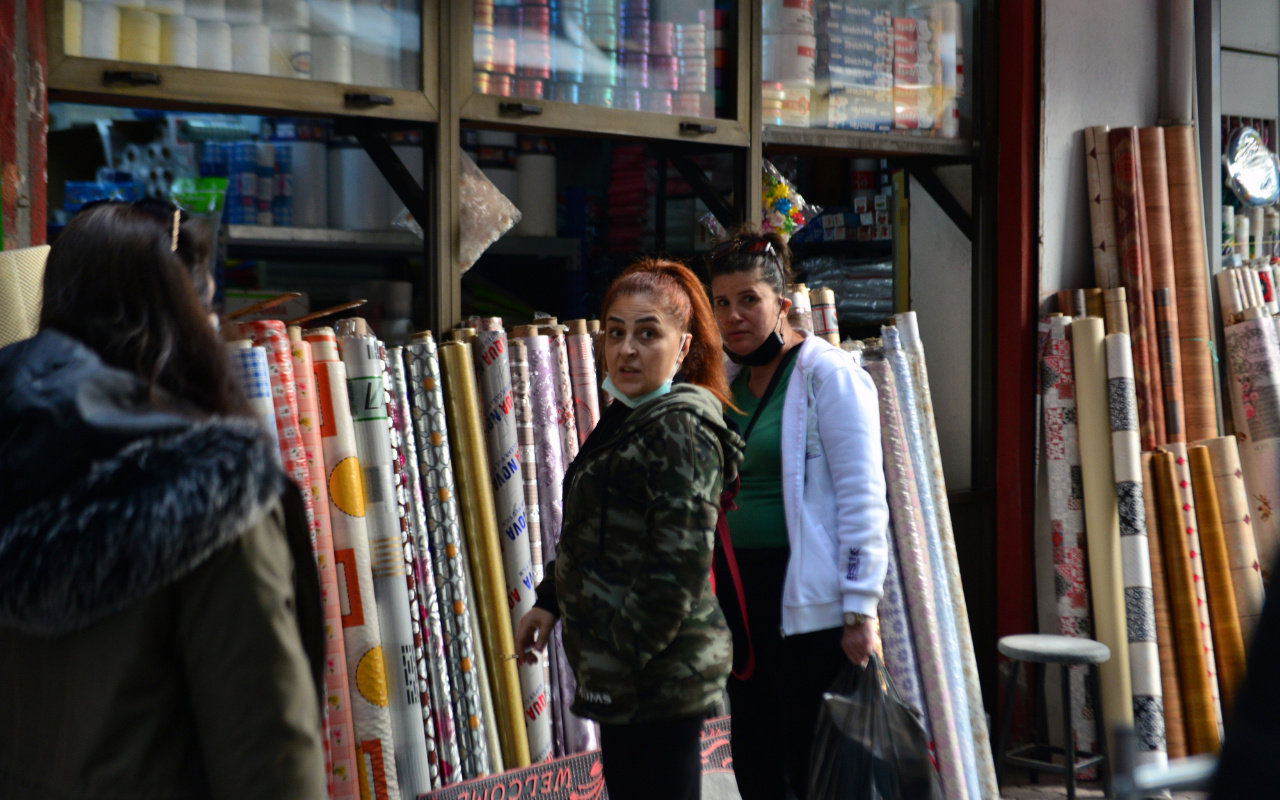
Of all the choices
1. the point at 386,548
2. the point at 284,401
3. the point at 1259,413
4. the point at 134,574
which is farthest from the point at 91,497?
the point at 1259,413

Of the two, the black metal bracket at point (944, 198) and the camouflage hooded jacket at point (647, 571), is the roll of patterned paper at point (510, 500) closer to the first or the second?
the camouflage hooded jacket at point (647, 571)

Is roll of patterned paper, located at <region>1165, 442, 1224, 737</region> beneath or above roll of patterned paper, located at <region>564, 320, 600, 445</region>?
beneath

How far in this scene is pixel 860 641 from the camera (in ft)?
8.48

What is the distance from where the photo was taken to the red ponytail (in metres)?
2.37

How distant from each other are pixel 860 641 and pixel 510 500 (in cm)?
106

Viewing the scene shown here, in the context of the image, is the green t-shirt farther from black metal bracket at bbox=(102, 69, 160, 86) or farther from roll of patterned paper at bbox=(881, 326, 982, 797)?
black metal bracket at bbox=(102, 69, 160, 86)

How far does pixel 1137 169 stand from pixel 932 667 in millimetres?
2209

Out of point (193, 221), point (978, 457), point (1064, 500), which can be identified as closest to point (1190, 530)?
point (1064, 500)

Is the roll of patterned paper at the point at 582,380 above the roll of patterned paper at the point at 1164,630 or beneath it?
above

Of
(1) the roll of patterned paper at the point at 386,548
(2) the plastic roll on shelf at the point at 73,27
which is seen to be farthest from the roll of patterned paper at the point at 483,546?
(2) the plastic roll on shelf at the point at 73,27

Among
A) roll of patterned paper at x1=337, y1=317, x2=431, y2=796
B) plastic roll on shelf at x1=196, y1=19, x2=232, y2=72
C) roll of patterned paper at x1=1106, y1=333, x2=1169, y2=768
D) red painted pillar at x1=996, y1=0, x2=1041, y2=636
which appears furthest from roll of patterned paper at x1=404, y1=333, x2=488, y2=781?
roll of patterned paper at x1=1106, y1=333, x2=1169, y2=768

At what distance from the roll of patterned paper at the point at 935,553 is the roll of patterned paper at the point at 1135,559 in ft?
2.36

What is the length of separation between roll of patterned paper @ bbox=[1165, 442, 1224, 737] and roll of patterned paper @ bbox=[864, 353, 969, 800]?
3.88 ft

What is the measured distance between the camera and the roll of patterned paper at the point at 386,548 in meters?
2.79
